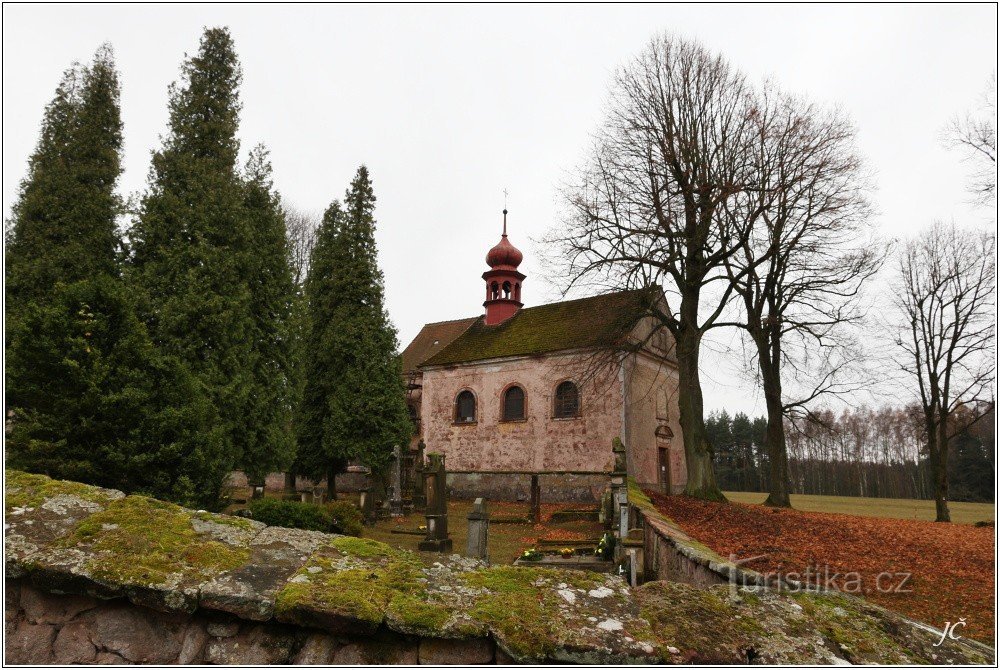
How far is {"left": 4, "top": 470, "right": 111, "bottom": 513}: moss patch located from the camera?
2.77 metres

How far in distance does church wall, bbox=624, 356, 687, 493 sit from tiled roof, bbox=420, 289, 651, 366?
2555 millimetres

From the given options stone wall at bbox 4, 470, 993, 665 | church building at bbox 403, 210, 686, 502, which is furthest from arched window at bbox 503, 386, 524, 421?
stone wall at bbox 4, 470, 993, 665

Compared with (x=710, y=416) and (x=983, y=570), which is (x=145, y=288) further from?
(x=710, y=416)

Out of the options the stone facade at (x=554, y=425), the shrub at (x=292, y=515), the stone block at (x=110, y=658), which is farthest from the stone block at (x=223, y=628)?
the stone facade at (x=554, y=425)

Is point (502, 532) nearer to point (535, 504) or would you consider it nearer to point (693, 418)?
point (535, 504)

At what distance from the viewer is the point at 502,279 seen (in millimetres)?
31812

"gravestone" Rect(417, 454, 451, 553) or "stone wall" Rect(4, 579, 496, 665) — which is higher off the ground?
"stone wall" Rect(4, 579, 496, 665)

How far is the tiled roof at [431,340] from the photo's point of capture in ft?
115

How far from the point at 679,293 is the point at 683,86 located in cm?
673

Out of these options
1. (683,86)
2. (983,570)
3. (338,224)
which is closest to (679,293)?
(683,86)

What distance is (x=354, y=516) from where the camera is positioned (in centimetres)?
1197

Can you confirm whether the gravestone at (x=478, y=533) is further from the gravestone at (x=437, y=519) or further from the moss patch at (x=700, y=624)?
the moss patch at (x=700, y=624)

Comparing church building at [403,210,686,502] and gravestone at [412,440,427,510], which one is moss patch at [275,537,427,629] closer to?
gravestone at [412,440,427,510]

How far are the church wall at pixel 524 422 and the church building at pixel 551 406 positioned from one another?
0.05 metres
